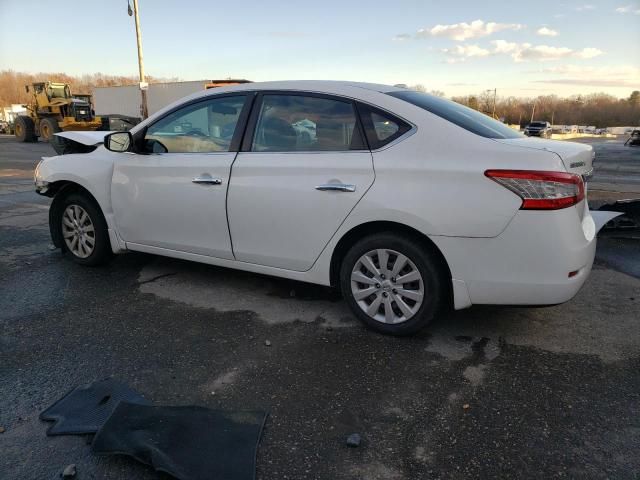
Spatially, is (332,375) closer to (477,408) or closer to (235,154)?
(477,408)

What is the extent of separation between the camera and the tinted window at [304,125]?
Answer: 11.4 feet

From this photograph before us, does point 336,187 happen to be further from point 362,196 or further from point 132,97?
point 132,97

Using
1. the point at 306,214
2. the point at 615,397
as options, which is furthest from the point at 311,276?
the point at 615,397

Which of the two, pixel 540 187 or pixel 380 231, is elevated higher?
pixel 540 187

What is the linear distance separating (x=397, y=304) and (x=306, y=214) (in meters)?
0.90

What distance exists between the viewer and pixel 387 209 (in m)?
3.22

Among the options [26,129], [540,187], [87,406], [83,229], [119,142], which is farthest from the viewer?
[26,129]

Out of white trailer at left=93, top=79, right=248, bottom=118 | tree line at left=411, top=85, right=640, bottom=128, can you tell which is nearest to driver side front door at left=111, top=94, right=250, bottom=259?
white trailer at left=93, top=79, right=248, bottom=118

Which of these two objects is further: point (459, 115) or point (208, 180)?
point (208, 180)

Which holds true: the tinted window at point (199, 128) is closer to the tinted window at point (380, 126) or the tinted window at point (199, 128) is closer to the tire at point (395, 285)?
the tinted window at point (380, 126)

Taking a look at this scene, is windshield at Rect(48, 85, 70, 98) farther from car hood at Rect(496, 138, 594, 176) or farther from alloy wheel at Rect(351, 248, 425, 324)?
car hood at Rect(496, 138, 594, 176)

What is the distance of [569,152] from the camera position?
304 centimetres

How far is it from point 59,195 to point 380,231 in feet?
11.2

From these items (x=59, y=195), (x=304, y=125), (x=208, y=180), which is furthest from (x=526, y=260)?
(x=59, y=195)
